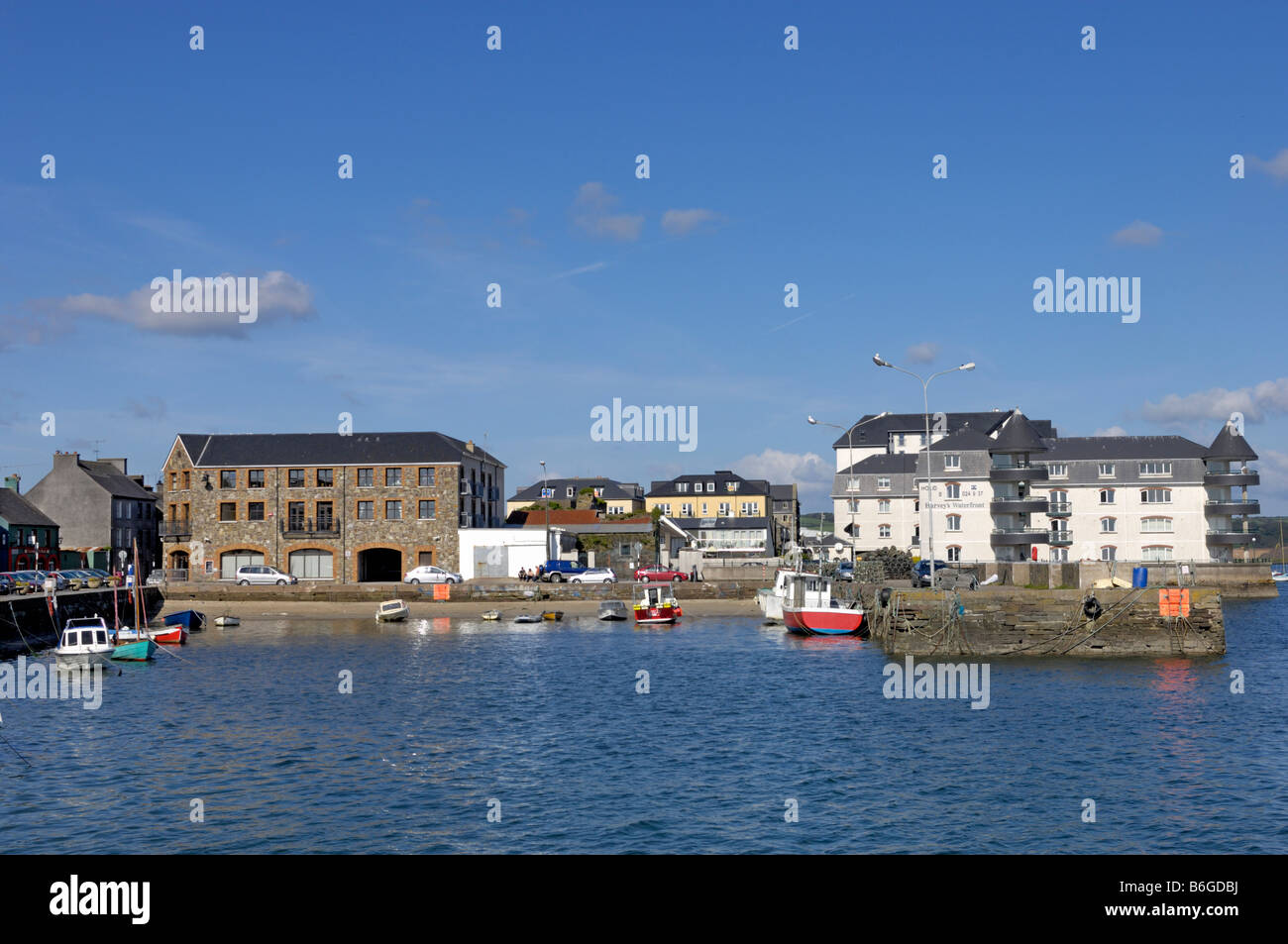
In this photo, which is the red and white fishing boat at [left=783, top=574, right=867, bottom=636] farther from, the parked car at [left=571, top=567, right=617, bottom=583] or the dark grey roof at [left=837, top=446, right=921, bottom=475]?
the dark grey roof at [left=837, top=446, right=921, bottom=475]

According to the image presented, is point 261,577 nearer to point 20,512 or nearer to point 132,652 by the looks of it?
point 20,512

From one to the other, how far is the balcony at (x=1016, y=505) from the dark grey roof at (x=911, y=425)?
4162 cm

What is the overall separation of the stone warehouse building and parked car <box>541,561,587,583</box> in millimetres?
8736

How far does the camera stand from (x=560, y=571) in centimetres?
9806

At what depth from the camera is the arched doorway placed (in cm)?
10204

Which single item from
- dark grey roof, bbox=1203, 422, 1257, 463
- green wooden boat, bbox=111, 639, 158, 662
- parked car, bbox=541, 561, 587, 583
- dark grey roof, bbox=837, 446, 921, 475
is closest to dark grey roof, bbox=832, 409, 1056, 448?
dark grey roof, bbox=837, 446, 921, 475

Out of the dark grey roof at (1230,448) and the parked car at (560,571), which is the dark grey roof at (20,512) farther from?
the dark grey roof at (1230,448)

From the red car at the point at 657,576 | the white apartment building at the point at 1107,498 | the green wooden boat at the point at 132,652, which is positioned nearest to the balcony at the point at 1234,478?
the white apartment building at the point at 1107,498

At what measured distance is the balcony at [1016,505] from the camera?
96625 millimetres

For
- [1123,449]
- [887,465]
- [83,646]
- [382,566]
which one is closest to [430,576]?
[382,566]

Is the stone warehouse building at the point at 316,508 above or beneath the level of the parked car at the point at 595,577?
above
